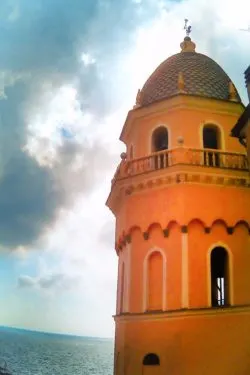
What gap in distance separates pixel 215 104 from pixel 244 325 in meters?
8.97

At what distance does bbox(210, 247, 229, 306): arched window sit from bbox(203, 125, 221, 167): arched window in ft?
11.0

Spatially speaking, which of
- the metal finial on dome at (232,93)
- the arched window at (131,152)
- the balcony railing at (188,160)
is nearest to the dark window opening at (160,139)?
the arched window at (131,152)

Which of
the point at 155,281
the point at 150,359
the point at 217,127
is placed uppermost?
the point at 217,127

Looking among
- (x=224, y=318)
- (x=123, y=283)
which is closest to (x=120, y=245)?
(x=123, y=283)

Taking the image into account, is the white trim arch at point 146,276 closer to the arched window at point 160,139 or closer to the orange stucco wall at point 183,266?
the orange stucco wall at point 183,266

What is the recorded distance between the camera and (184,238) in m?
15.7

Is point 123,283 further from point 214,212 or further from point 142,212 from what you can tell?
point 214,212

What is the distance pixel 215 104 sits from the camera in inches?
727

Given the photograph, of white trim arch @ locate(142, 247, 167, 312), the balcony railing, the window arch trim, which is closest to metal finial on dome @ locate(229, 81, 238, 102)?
the window arch trim

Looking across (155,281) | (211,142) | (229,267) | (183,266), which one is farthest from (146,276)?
(211,142)

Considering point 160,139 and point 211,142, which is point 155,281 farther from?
point 211,142

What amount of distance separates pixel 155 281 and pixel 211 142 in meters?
6.72

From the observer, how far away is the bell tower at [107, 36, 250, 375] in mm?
14641

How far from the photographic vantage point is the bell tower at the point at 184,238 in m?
14.6
